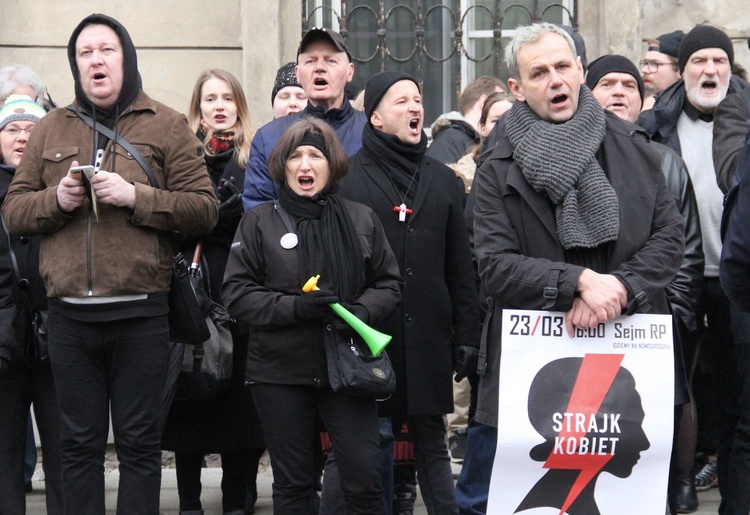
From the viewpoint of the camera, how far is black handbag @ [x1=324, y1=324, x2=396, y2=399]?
4.70m

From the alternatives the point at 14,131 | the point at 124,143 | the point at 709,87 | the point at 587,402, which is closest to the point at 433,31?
the point at 709,87

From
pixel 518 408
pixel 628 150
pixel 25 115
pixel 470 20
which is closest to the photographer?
pixel 518 408

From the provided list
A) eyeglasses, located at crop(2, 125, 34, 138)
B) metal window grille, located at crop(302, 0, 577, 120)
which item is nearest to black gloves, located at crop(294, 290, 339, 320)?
eyeglasses, located at crop(2, 125, 34, 138)

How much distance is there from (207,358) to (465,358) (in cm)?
119

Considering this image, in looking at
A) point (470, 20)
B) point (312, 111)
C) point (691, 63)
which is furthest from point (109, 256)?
point (470, 20)

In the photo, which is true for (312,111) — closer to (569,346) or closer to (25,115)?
(25,115)

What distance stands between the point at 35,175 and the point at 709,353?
10.8 feet

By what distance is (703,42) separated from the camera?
601 cm

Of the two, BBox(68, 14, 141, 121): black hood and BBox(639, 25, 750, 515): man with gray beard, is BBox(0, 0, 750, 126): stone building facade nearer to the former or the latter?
BBox(639, 25, 750, 515): man with gray beard

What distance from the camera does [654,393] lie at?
404 centimetres

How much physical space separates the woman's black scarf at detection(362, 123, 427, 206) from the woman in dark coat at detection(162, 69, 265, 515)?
0.74 m

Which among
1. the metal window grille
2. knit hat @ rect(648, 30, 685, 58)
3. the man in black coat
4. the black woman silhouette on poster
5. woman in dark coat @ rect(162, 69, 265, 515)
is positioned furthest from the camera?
the metal window grille

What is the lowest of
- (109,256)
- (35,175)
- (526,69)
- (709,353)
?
(709,353)

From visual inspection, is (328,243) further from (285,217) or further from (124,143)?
(124,143)
